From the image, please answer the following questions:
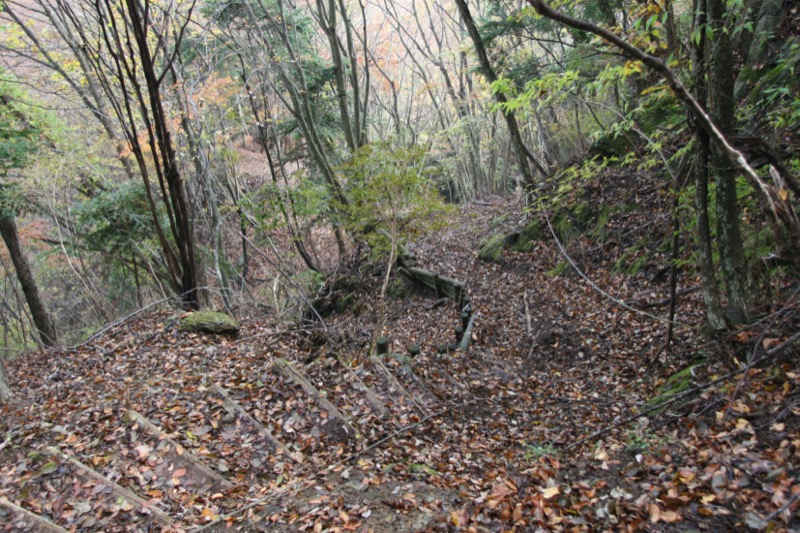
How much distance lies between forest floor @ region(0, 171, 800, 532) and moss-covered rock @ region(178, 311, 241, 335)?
0.29m

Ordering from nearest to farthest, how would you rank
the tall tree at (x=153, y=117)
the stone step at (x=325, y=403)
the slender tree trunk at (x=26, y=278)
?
1. the stone step at (x=325, y=403)
2. the tall tree at (x=153, y=117)
3. the slender tree trunk at (x=26, y=278)

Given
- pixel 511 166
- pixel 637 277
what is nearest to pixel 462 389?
pixel 637 277

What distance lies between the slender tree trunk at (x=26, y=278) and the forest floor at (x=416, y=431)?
415 centimetres

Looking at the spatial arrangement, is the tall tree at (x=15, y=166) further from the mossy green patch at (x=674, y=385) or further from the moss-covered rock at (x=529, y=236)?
the mossy green patch at (x=674, y=385)

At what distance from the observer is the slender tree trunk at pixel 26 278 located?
1018 centimetres

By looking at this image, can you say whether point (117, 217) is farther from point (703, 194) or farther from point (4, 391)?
point (703, 194)

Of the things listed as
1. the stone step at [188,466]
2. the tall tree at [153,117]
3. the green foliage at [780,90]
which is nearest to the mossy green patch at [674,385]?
the green foliage at [780,90]

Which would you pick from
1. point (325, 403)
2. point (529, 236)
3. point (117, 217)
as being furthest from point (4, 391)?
point (529, 236)

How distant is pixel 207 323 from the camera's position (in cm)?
679

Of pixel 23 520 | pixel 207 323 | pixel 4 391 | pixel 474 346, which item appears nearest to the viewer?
pixel 23 520

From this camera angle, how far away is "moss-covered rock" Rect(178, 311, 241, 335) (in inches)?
263

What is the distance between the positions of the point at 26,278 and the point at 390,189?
9.23m

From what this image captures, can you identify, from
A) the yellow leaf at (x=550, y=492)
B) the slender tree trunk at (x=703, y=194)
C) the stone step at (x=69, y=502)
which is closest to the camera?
the stone step at (x=69, y=502)

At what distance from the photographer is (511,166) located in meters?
22.7
